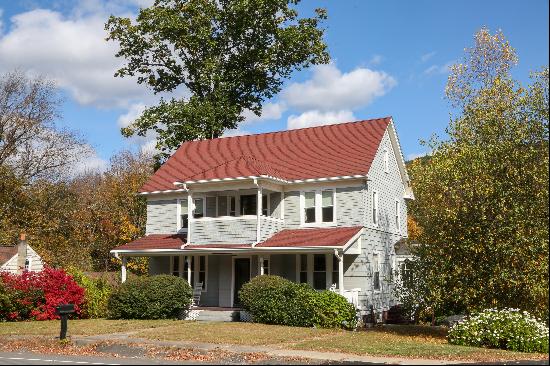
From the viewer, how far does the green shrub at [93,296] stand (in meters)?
28.0

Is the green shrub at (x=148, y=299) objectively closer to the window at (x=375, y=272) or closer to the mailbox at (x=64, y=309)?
the mailbox at (x=64, y=309)

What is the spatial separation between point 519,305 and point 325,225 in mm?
10632

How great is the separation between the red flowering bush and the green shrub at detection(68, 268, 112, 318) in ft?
1.37

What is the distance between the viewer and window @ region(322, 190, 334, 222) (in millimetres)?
Result: 28641

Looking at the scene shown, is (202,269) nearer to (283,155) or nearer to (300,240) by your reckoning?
(300,240)

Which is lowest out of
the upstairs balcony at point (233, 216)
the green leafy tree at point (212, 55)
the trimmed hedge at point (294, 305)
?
the trimmed hedge at point (294, 305)

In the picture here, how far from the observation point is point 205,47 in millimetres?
41188

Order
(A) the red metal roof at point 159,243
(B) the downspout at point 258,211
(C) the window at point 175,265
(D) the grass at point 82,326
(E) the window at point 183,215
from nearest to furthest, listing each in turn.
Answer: (D) the grass at point 82,326, (B) the downspout at point 258,211, (A) the red metal roof at point 159,243, (C) the window at point 175,265, (E) the window at point 183,215

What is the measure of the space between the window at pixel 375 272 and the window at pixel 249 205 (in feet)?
19.2

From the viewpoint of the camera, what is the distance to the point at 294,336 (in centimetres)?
2055

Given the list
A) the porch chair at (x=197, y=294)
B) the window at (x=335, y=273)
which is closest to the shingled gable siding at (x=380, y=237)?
the window at (x=335, y=273)

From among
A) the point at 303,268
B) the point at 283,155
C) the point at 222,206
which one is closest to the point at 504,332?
the point at 303,268

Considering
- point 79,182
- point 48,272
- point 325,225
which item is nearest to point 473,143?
point 325,225

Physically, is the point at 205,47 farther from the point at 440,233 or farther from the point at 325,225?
the point at 440,233
